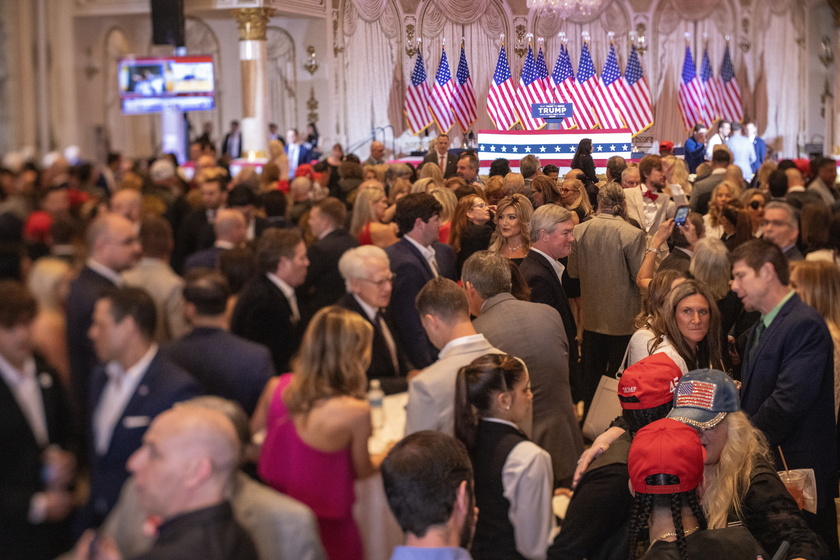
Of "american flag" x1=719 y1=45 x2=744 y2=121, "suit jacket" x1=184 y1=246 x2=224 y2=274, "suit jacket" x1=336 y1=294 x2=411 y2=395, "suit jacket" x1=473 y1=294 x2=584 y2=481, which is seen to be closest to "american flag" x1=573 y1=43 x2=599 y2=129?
"suit jacket" x1=473 y1=294 x2=584 y2=481

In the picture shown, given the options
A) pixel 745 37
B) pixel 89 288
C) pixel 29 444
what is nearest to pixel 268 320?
pixel 89 288

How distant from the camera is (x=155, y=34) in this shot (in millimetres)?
1774

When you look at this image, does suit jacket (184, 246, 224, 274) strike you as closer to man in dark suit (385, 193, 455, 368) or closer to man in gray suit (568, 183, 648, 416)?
man in dark suit (385, 193, 455, 368)

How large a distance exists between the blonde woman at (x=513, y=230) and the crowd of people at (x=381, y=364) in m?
0.02

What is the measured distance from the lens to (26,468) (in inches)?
61.7

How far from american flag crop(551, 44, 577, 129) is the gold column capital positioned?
1.76 meters

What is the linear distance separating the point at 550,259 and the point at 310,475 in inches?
96.7

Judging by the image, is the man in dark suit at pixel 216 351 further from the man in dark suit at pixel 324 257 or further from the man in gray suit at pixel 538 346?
the man in gray suit at pixel 538 346

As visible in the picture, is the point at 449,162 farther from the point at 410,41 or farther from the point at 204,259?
the point at 204,259

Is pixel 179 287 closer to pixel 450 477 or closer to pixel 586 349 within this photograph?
pixel 450 477

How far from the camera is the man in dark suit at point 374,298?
245 centimetres

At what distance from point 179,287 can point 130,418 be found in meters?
0.25

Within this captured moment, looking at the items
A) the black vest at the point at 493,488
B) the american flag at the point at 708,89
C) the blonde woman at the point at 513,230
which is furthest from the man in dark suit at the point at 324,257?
the american flag at the point at 708,89

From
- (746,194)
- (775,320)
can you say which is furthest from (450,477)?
(746,194)
